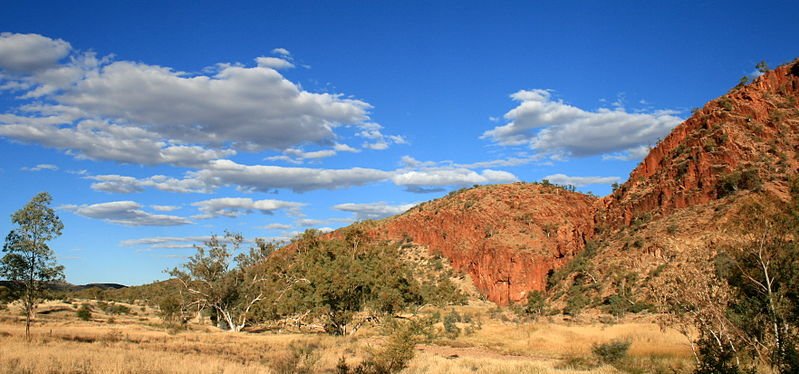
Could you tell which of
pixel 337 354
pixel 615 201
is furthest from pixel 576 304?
pixel 337 354

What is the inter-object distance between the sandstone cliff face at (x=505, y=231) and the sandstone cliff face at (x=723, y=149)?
1172 centimetres

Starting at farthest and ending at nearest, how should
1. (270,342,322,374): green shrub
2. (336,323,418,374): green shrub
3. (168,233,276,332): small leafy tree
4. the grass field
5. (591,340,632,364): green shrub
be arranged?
(168,233,276,332): small leafy tree < (591,340,632,364): green shrub < (270,342,322,374): green shrub < (336,323,418,374): green shrub < the grass field

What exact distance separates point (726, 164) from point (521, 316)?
27.4 m

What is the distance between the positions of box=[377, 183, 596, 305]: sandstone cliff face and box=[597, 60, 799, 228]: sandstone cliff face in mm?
11725

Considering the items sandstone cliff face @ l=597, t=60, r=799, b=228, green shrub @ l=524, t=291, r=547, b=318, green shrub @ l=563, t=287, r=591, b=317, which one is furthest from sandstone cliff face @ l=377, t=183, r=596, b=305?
green shrub @ l=563, t=287, r=591, b=317

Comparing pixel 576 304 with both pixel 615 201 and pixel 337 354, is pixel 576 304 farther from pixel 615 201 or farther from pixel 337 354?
pixel 337 354

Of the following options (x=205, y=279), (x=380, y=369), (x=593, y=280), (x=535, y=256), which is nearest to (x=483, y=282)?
(x=535, y=256)

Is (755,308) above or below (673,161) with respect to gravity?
below

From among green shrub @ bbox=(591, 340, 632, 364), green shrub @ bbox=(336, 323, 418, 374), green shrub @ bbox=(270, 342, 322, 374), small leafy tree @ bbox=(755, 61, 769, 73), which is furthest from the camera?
small leafy tree @ bbox=(755, 61, 769, 73)

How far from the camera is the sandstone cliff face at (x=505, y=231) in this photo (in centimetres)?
7300

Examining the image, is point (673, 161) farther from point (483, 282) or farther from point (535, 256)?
point (483, 282)

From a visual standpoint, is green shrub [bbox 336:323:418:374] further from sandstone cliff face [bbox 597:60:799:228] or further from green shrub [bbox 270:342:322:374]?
sandstone cliff face [bbox 597:60:799:228]

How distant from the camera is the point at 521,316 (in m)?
53.8

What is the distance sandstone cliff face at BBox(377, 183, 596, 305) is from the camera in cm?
7300
